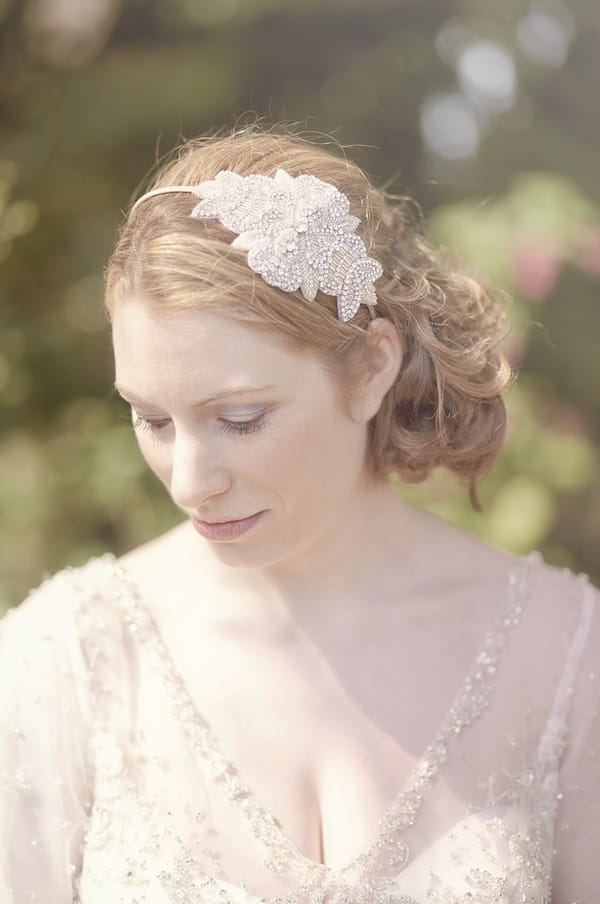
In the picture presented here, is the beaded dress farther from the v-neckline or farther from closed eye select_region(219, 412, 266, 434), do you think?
closed eye select_region(219, 412, 266, 434)

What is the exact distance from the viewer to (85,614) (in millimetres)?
1960

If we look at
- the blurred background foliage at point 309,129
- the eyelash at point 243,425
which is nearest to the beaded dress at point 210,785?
the eyelash at point 243,425

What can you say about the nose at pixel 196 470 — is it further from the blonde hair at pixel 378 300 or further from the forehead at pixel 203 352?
the blonde hair at pixel 378 300

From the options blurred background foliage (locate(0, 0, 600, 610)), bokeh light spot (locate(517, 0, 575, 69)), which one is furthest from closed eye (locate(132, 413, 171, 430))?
bokeh light spot (locate(517, 0, 575, 69))

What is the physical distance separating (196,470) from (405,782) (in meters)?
0.74

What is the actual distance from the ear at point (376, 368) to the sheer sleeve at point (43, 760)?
69cm

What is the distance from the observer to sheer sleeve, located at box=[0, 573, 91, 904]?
5.96ft

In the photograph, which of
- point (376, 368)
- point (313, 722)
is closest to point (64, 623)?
point (313, 722)

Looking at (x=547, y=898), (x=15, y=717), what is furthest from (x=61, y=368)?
(x=547, y=898)

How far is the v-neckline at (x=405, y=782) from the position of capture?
181cm

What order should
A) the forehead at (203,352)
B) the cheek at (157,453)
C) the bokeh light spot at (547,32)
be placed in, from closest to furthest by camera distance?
the forehead at (203,352)
the cheek at (157,453)
the bokeh light spot at (547,32)

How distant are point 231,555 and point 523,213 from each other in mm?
2386

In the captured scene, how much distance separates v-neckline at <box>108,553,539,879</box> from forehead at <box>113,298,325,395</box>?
549 millimetres

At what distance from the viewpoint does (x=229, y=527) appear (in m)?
1.75
